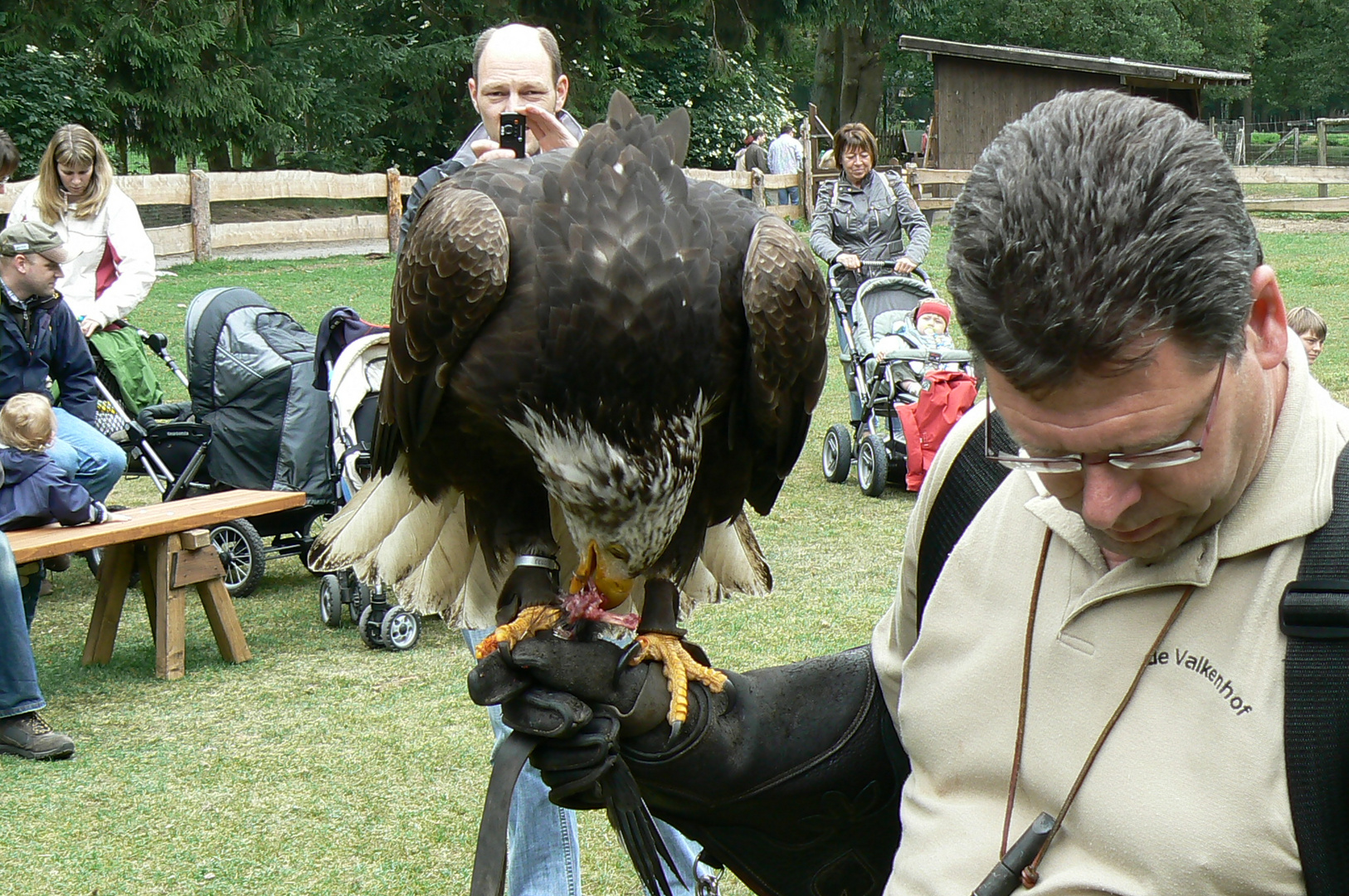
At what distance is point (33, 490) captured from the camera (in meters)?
4.80

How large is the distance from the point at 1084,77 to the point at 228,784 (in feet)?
79.7

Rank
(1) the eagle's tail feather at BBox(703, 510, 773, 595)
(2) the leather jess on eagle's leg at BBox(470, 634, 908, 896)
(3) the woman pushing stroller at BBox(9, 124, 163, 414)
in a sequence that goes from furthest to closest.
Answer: (3) the woman pushing stroller at BBox(9, 124, 163, 414) → (1) the eagle's tail feather at BBox(703, 510, 773, 595) → (2) the leather jess on eagle's leg at BBox(470, 634, 908, 896)

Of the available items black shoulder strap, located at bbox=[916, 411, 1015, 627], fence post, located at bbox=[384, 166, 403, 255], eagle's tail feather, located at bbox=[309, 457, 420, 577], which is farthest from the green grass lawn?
fence post, located at bbox=[384, 166, 403, 255]

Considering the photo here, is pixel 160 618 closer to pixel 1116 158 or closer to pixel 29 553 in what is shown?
pixel 29 553

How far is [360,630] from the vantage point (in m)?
5.10

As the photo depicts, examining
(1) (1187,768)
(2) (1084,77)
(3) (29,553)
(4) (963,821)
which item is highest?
(2) (1084,77)

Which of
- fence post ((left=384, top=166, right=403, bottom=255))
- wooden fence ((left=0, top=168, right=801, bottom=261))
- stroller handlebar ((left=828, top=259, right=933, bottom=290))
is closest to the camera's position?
stroller handlebar ((left=828, top=259, right=933, bottom=290))

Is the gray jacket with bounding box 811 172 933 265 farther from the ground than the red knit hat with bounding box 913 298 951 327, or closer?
farther from the ground

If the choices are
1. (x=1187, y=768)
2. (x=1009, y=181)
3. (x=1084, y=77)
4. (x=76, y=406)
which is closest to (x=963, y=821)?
(x=1187, y=768)

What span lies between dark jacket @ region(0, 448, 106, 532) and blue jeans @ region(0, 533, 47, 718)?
556 millimetres

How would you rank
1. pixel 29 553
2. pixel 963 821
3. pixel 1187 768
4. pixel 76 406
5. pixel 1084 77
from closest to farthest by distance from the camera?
1. pixel 1187 768
2. pixel 963 821
3. pixel 29 553
4. pixel 76 406
5. pixel 1084 77

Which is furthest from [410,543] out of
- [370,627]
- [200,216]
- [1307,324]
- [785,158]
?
[785,158]

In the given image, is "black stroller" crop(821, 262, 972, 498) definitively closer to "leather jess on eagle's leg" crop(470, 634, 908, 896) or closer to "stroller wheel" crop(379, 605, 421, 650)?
"stroller wheel" crop(379, 605, 421, 650)

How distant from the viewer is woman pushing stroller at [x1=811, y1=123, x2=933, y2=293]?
8.05 metres
